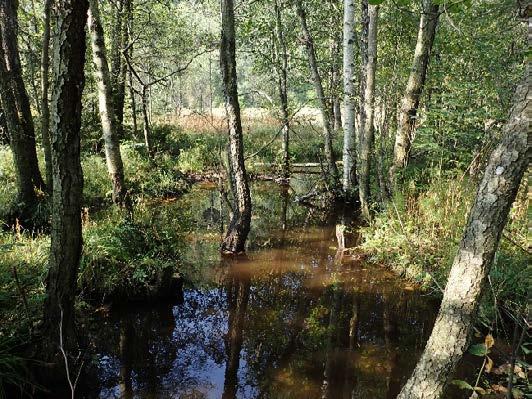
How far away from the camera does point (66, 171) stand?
10.7ft

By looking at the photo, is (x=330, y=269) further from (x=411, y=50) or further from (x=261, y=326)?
(x=411, y=50)

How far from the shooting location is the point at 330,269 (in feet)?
22.5

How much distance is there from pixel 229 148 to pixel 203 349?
11.6 ft

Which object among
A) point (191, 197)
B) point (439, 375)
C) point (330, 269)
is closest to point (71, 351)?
point (439, 375)

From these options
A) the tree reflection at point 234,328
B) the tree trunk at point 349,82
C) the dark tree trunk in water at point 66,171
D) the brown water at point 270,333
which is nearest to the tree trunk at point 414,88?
the tree trunk at point 349,82

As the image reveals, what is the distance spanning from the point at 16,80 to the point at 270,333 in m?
6.56

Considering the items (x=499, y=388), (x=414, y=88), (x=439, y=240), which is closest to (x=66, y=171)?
(x=499, y=388)

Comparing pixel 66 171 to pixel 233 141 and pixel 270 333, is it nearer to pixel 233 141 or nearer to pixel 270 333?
pixel 270 333

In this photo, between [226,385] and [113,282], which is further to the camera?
[113,282]

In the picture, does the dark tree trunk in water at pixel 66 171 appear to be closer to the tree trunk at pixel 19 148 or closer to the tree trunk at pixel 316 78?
the tree trunk at pixel 19 148

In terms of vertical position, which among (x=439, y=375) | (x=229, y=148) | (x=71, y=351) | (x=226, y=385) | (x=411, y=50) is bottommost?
(x=226, y=385)

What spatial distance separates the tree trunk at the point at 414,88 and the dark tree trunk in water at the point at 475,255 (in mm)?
6199

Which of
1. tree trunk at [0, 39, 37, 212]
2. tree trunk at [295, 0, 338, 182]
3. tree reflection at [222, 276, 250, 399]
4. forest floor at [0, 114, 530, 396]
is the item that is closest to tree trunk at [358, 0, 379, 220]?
forest floor at [0, 114, 530, 396]

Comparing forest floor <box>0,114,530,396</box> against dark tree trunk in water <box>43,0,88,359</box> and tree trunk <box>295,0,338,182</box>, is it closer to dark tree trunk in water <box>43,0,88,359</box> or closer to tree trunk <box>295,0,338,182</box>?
dark tree trunk in water <box>43,0,88,359</box>
